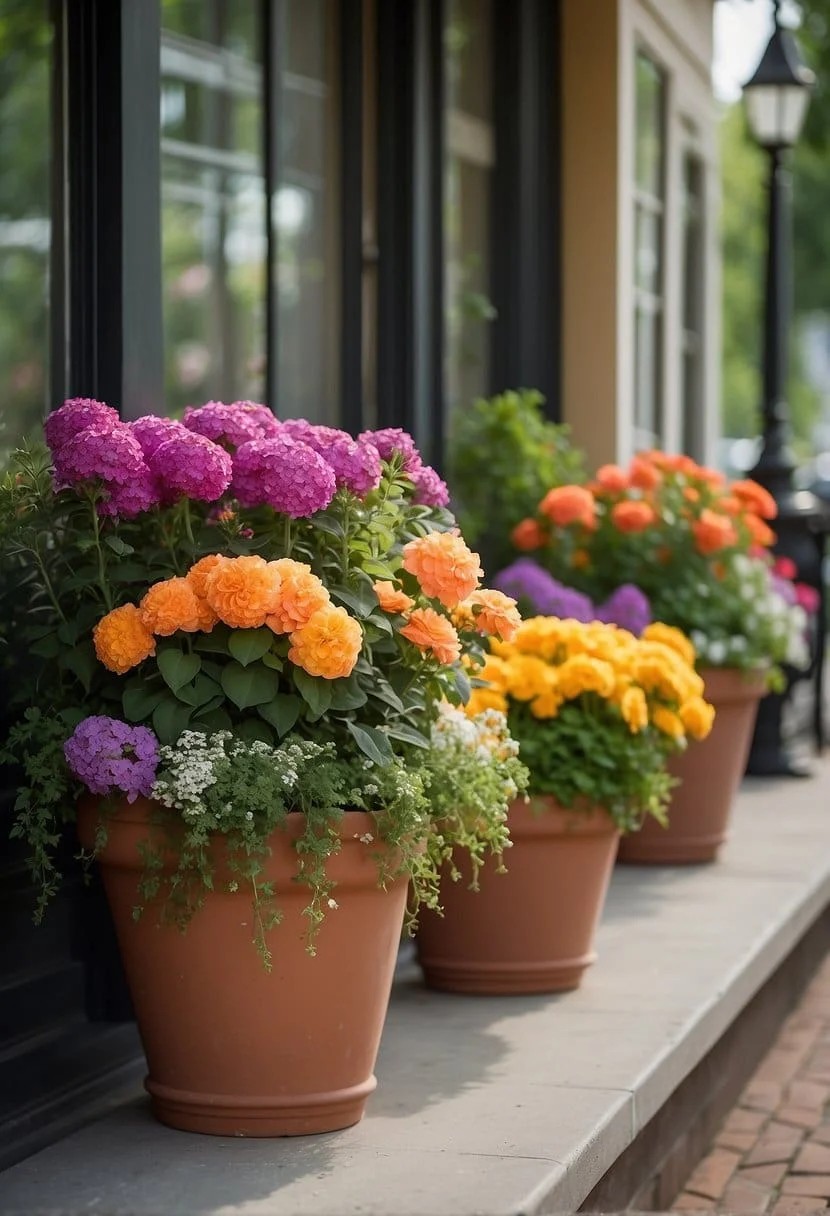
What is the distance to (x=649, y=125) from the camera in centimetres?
725

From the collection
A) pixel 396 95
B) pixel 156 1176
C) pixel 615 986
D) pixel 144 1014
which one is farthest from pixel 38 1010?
pixel 396 95

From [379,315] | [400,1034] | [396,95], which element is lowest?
[400,1034]

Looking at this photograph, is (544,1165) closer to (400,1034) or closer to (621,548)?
(400,1034)

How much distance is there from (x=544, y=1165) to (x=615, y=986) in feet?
3.95

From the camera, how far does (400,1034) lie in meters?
3.76

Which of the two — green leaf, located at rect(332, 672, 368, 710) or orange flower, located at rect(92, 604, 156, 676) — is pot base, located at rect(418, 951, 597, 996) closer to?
green leaf, located at rect(332, 672, 368, 710)

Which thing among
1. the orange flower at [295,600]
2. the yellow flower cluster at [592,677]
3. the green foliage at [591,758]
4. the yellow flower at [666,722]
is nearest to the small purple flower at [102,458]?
the orange flower at [295,600]

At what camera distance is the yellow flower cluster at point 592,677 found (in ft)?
13.1

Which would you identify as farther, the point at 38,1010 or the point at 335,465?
the point at 38,1010

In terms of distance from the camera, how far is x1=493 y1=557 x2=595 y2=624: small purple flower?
16.1ft

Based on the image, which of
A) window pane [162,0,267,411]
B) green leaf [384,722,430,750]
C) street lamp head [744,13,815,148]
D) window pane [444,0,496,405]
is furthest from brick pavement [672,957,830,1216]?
street lamp head [744,13,815,148]

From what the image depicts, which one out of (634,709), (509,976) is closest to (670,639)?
(634,709)

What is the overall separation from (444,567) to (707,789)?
8.28 feet

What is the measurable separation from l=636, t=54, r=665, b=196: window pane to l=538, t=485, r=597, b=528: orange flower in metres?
2.12
